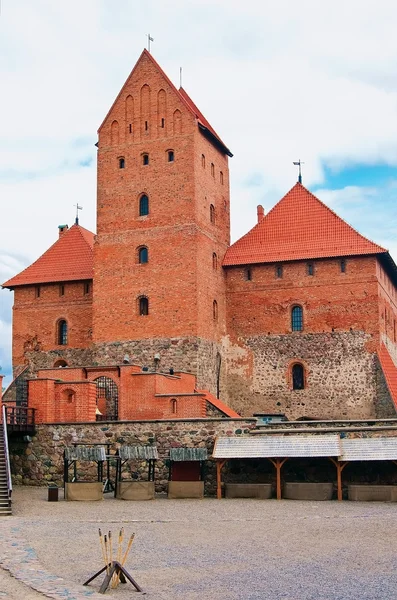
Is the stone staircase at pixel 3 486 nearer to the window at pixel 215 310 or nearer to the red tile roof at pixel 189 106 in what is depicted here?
the window at pixel 215 310

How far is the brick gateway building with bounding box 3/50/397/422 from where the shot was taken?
1324 inches

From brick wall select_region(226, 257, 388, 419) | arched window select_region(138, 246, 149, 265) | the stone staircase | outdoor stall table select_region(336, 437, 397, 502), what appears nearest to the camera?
the stone staircase

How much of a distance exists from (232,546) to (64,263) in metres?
25.3

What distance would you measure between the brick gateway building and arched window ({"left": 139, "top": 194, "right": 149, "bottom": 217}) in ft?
0.22

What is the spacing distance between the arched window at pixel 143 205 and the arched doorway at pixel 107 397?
7.67 metres

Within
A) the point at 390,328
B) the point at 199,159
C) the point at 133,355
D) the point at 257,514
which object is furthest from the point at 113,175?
the point at 257,514

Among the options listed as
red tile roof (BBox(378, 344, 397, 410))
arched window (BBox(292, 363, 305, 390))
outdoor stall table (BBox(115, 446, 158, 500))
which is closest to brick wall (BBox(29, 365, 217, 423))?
outdoor stall table (BBox(115, 446, 158, 500))

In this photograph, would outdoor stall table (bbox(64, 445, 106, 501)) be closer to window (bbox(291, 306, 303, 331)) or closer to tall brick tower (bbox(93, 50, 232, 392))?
tall brick tower (bbox(93, 50, 232, 392))

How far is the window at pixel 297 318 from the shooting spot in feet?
115

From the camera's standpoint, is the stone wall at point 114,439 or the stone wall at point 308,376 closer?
the stone wall at point 114,439

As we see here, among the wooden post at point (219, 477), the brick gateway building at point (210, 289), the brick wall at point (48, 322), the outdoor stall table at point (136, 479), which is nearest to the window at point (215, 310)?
the brick gateway building at point (210, 289)

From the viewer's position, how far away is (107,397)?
1268 inches

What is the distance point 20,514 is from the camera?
20844 millimetres

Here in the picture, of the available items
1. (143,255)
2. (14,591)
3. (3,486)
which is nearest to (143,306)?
(143,255)
